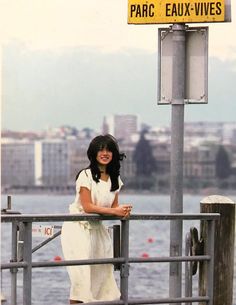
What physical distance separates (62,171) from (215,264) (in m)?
179

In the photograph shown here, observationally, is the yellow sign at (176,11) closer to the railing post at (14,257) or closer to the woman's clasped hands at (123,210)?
the woman's clasped hands at (123,210)

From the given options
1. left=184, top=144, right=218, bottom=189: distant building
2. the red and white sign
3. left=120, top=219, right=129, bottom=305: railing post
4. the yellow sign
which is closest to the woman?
left=120, top=219, right=129, bottom=305: railing post

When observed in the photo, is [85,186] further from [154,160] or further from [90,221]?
[154,160]

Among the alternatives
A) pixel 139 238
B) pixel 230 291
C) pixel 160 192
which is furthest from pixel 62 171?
pixel 230 291

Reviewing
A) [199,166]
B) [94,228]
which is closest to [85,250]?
[94,228]

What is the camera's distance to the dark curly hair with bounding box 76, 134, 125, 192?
34.4 feet

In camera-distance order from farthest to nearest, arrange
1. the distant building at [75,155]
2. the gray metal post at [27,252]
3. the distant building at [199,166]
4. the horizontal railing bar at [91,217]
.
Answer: the distant building at [199,166] < the distant building at [75,155] < the gray metal post at [27,252] < the horizontal railing bar at [91,217]

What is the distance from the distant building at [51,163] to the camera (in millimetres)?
189250

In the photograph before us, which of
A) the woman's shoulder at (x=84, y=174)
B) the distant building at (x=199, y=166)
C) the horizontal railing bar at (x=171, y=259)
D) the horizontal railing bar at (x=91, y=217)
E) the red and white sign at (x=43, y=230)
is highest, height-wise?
the woman's shoulder at (x=84, y=174)

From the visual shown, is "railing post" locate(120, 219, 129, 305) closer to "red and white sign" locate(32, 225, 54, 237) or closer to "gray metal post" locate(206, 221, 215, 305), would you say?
"gray metal post" locate(206, 221, 215, 305)

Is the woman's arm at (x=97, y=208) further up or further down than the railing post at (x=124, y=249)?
further up

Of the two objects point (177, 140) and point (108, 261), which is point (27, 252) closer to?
point (108, 261)

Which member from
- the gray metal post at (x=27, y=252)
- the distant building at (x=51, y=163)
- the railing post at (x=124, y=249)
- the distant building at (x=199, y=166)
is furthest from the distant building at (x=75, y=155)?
the gray metal post at (x=27, y=252)

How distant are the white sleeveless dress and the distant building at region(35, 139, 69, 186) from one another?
17527 cm
